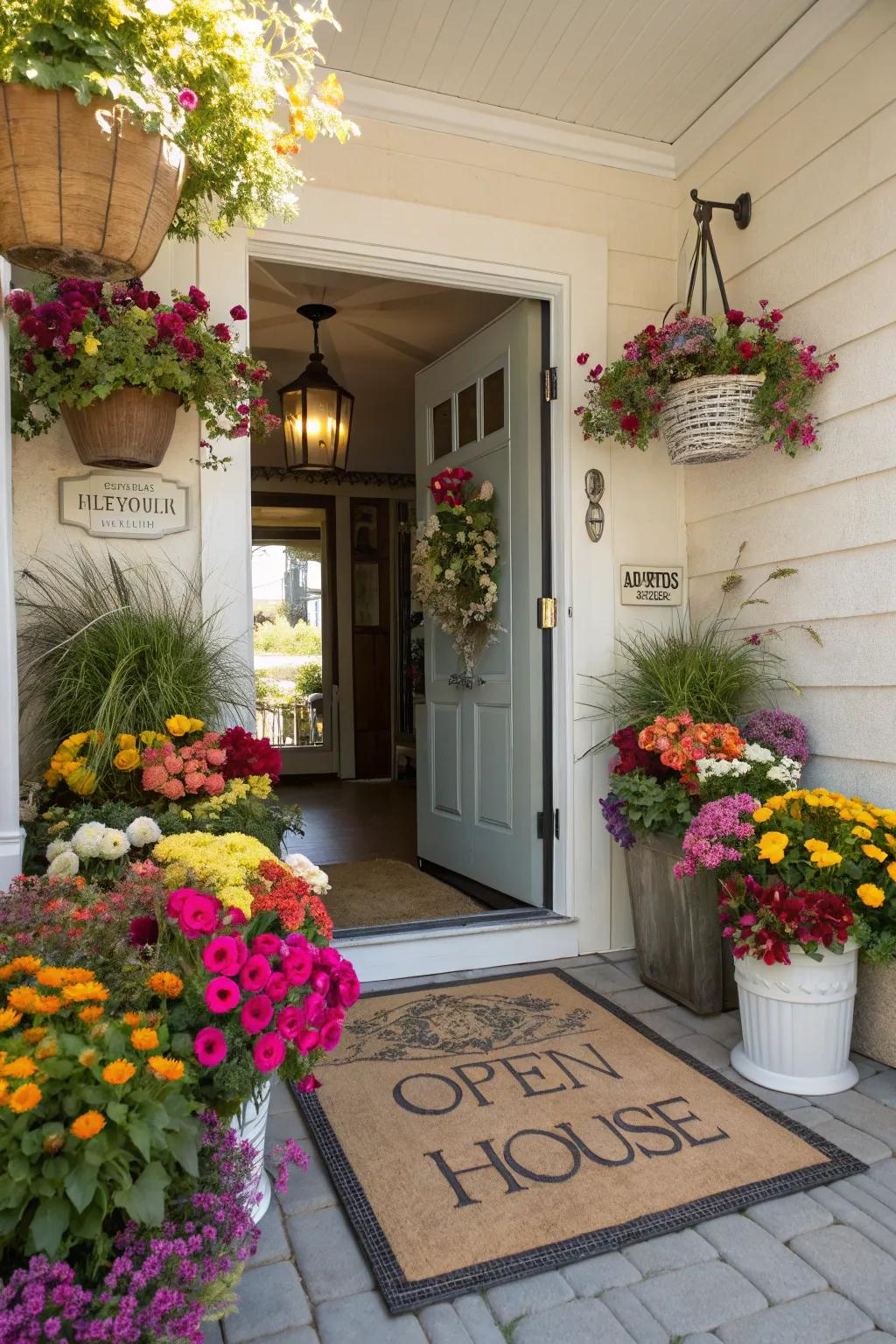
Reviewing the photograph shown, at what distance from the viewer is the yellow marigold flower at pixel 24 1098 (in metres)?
1.08

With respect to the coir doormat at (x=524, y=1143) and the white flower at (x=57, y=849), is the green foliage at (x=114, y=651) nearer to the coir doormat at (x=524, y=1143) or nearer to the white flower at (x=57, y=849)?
the white flower at (x=57, y=849)

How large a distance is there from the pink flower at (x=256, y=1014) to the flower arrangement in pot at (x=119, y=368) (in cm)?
156

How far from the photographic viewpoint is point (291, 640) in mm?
8148

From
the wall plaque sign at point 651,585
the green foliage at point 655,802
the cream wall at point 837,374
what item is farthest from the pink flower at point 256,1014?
the wall plaque sign at point 651,585

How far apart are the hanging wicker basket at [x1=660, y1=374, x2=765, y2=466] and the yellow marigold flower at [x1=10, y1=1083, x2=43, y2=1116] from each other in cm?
236

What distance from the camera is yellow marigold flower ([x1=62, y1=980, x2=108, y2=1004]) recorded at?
4.20 feet

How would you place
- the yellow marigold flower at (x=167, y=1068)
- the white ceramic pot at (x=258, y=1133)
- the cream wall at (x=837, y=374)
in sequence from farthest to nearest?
the cream wall at (x=837, y=374) < the white ceramic pot at (x=258, y=1133) < the yellow marigold flower at (x=167, y=1068)

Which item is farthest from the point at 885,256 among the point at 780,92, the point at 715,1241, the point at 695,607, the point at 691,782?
the point at 715,1241

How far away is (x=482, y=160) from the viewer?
313 cm

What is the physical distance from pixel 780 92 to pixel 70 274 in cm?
240

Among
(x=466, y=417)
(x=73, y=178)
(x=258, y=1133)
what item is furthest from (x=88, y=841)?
(x=466, y=417)

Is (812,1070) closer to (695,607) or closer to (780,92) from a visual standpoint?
(695,607)

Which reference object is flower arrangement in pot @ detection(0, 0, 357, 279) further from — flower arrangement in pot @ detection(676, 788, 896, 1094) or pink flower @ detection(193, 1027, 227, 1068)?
flower arrangement in pot @ detection(676, 788, 896, 1094)

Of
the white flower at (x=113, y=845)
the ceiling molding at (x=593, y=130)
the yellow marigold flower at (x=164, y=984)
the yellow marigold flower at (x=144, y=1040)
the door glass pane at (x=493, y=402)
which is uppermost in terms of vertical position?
the ceiling molding at (x=593, y=130)
